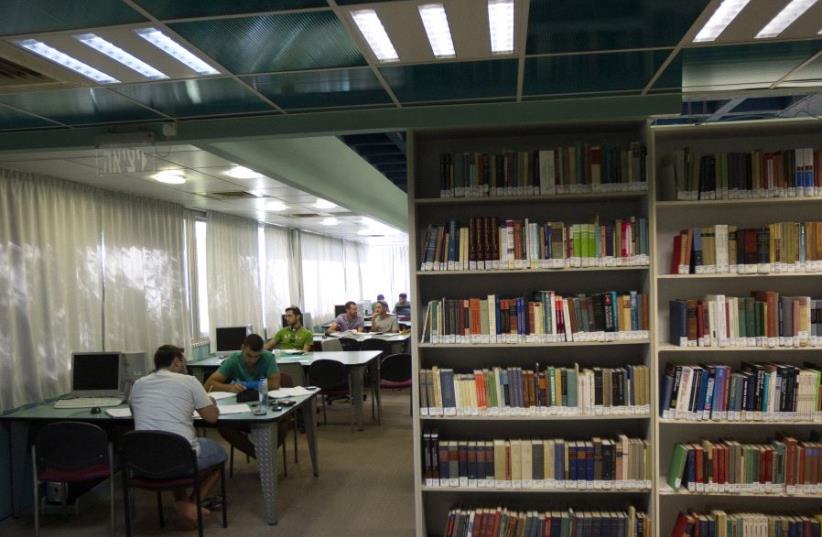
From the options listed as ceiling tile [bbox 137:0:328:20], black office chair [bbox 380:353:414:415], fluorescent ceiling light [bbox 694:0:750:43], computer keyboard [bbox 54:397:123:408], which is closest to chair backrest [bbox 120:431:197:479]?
computer keyboard [bbox 54:397:123:408]

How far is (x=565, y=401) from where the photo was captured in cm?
367

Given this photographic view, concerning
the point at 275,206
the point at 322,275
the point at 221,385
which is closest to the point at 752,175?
the point at 221,385

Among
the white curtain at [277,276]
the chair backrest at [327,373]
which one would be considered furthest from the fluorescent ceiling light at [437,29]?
the white curtain at [277,276]

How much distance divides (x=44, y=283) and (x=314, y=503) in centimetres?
292

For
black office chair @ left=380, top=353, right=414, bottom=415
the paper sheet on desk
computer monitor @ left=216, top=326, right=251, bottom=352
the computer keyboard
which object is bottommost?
black office chair @ left=380, top=353, right=414, bottom=415

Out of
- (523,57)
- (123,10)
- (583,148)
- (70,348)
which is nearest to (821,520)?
(583,148)

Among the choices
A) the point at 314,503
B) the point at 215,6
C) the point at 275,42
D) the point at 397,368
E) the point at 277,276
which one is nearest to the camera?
the point at 215,6

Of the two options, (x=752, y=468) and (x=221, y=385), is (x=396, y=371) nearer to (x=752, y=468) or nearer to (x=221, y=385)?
(x=221, y=385)

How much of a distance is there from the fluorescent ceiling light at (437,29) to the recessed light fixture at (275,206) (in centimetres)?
503

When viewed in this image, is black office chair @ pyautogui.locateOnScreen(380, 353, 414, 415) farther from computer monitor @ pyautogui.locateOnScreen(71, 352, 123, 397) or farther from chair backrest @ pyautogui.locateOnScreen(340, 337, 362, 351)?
computer monitor @ pyautogui.locateOnScreen(71, 352, 123, 397)

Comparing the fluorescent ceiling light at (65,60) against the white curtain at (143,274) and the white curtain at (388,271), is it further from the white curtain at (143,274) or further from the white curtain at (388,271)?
the white curtain at (388,271)

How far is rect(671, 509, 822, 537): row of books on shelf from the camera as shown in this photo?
3521mm

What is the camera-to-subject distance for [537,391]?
145 inches

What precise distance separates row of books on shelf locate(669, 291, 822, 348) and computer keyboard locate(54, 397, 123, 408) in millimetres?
4359
